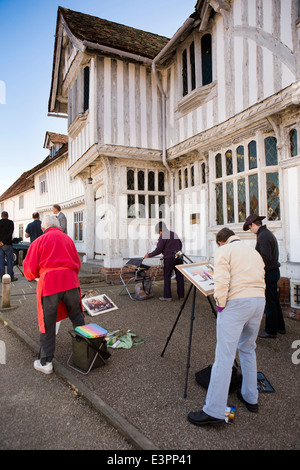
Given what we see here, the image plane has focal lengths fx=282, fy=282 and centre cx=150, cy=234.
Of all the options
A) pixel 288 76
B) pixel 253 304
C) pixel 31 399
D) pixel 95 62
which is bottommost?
pixel 31 399

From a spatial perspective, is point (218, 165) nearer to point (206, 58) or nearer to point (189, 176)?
point (189, 176)

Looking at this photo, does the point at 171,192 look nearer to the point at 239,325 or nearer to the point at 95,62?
the point at 95,62

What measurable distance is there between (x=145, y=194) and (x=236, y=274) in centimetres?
701

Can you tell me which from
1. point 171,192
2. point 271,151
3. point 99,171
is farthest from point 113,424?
point 99,171

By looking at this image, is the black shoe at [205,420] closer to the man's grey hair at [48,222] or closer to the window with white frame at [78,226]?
the man's grey hair at [48,222]

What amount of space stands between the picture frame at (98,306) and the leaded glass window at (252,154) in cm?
444

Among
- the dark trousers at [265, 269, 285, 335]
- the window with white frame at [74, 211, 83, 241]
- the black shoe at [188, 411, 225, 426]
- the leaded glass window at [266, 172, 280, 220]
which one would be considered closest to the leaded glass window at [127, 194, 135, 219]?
the leaded glass window at [266, 172, 280, 220]

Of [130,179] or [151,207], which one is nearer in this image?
[130,179]

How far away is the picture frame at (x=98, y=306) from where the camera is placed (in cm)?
574

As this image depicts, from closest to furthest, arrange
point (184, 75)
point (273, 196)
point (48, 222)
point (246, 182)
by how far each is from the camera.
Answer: point (48, 222) → point (273, 196) → point (246, 182) → point (184, 75)

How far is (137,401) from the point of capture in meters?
2.83

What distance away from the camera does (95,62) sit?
8.17 meters

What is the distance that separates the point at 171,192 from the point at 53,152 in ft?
45.1

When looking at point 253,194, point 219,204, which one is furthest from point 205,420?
point 219,204
